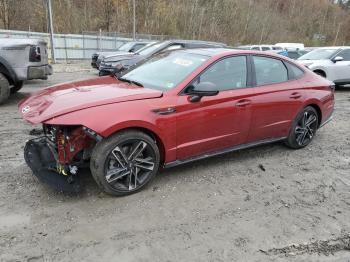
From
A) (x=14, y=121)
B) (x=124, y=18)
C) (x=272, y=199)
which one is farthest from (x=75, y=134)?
(x=124, y=18)

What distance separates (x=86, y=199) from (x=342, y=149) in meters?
4.35

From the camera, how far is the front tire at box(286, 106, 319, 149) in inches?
216

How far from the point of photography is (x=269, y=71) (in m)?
5.10

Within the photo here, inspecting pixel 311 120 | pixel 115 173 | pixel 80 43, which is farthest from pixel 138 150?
pixel 80 43

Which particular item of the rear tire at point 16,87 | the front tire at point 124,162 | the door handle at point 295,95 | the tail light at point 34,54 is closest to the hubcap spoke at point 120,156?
the front tire at point 124,162

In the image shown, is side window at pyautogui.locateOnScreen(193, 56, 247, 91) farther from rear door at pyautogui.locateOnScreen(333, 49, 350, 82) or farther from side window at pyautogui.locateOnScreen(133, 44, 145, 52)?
side window at pyautogui.locateOnScreen(133, 44, 145, 52)

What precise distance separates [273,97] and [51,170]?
3.10 metres

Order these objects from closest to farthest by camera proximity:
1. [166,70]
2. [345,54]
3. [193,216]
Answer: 1. [193,216]
2. [166,70]
3. [345,54]

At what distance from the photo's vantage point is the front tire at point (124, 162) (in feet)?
12.0

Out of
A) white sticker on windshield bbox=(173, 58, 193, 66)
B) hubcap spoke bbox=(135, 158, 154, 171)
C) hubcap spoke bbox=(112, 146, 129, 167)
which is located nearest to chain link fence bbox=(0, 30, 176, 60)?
white sticker on windshield bbox=(173, 58, 193, 66)

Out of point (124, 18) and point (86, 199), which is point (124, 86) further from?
point (124, 18)

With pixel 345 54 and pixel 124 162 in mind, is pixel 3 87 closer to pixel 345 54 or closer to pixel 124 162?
pixel 124 162

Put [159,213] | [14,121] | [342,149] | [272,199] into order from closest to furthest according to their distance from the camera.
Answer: [159,213], [272,199], [342,149], [14,121]

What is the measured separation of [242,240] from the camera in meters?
3.24
